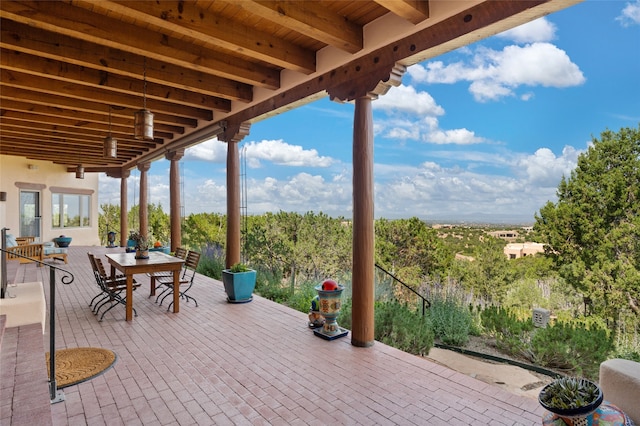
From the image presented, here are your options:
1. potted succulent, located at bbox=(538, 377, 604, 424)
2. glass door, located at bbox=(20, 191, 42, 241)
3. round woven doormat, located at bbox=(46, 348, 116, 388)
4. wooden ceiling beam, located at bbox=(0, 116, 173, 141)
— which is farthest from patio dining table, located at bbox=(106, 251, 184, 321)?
glass door, located at bbox=(20, 191, 42, 241)

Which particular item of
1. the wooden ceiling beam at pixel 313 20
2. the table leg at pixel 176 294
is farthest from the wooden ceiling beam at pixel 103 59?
the table leg at pixel 176 294

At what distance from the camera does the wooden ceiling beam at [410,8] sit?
9.22 ft

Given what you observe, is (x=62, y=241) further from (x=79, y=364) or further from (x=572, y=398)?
(x=572, y=398)

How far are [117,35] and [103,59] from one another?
2.53ft

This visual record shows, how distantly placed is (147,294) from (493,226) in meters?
6.75

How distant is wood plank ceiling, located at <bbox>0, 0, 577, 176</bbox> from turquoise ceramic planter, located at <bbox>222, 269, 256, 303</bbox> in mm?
2494

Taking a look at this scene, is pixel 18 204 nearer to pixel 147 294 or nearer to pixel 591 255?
pixel 147 294

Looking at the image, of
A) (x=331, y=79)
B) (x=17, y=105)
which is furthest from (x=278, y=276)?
(x=17, y=105)

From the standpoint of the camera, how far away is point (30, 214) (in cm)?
1246

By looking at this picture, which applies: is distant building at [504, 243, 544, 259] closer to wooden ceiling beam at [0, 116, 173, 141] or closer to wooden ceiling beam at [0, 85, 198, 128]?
wooden ceiling beam at [0, 85, 198, 128]

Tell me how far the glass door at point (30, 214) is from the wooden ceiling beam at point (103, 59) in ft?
36.0

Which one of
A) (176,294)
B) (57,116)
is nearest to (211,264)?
(176,294)

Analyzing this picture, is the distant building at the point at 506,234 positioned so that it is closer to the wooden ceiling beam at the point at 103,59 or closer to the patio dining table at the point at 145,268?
the wooden ceiling beam at the point at 103,59

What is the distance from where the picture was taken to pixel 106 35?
336 cm
